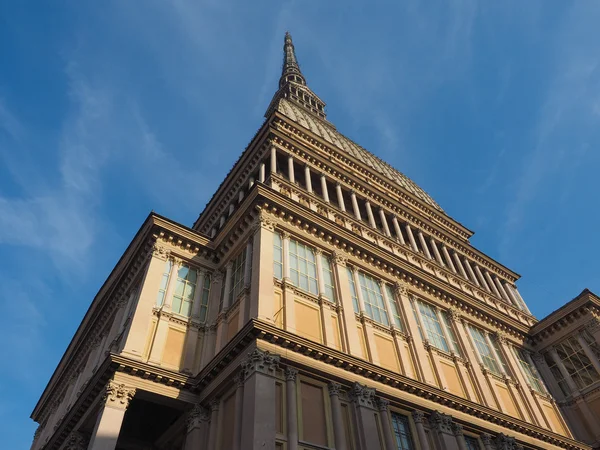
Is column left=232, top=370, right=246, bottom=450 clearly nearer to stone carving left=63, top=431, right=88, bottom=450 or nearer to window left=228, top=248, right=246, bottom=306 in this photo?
window left=228, top=248, right=246, bottom=306

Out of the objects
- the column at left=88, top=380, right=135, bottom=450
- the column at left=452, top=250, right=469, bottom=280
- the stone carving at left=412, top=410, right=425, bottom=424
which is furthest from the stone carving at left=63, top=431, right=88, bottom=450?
the column at left=452, top=250, right=469, bottom=280

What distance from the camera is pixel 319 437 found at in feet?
52.6

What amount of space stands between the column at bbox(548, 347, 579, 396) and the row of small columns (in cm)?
550

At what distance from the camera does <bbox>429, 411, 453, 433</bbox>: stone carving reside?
64.7 feet

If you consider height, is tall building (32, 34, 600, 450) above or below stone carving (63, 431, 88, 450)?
above

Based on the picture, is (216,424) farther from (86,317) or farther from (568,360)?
(568,360)

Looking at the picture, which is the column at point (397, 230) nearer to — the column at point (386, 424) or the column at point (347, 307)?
the column at point (347, 307)

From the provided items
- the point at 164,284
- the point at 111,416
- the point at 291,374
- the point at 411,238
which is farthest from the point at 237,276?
the point at 411,238

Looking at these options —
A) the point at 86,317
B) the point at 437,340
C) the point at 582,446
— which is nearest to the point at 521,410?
the point at 582,446

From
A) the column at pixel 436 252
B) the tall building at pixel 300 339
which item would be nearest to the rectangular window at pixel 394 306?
the tall building at pixel 300 339

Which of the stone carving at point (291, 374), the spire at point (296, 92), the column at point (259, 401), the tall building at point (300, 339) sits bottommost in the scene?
the column at point (259, 401)

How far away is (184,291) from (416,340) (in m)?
12.0

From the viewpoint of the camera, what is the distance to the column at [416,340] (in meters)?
22.0

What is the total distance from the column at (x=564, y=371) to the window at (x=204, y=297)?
24.5 meters
